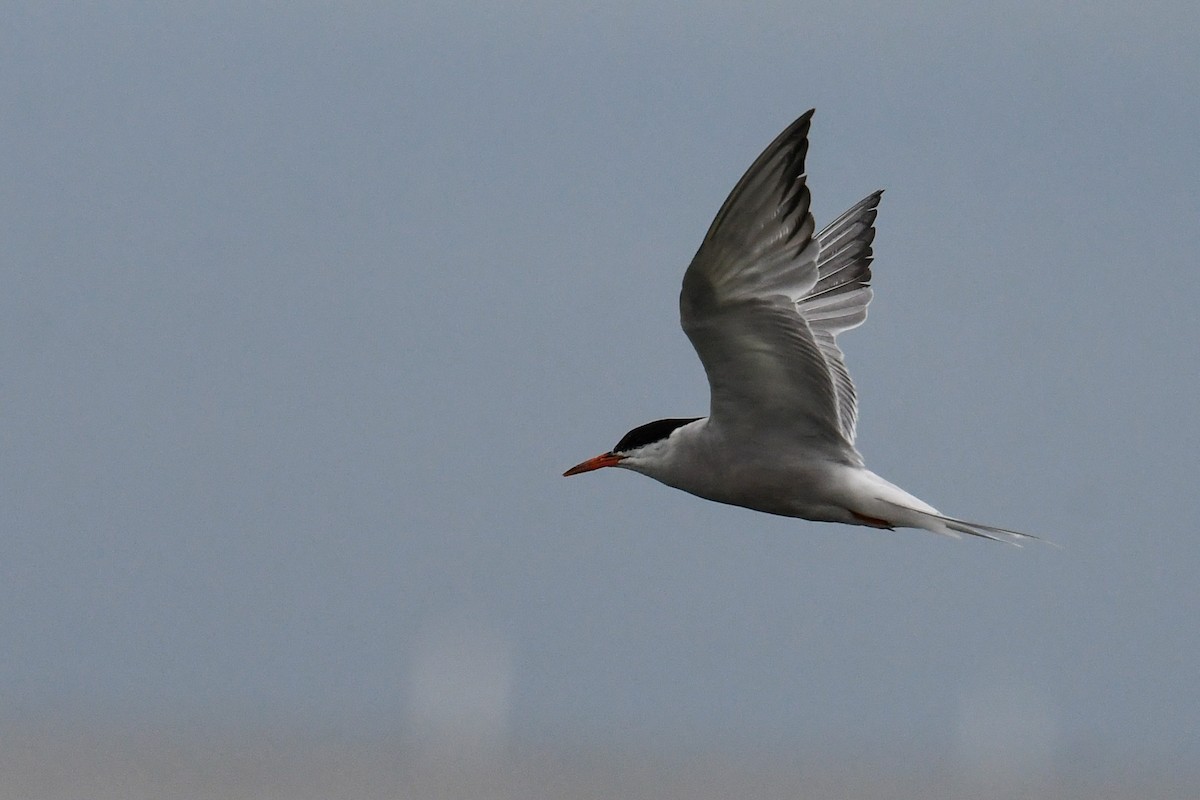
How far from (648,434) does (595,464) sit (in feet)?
1.41

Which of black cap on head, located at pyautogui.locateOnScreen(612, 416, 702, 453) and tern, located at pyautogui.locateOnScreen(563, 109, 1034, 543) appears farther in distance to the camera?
black cap on head, located at pyautogui.locateOnScreen(612, 416, 702, 453)

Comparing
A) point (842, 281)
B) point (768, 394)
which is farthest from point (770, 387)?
point (842, 281)

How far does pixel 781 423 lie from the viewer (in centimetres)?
663

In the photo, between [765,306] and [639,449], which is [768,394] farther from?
[639,449]

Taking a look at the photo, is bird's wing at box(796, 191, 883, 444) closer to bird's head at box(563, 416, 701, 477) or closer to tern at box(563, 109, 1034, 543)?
tern at box(563, 109, 1034, 543)

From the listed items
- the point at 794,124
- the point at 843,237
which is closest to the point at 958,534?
the point at 794,124

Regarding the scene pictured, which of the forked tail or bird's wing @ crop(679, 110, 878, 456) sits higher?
bird's wing @ crop(679, 110, 878, 456)

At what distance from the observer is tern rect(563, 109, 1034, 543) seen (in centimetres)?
579

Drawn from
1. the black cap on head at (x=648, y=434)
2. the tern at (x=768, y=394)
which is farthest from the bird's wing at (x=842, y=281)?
the black cap on head at (x=648, y=434)

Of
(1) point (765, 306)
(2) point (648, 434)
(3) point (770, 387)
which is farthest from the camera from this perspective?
(2) point (648, 434)

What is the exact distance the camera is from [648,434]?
7.14 meters

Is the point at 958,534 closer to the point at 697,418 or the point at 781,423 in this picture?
the point at 781,423

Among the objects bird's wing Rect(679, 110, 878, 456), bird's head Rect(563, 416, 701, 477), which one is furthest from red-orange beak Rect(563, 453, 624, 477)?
bird's wing Rect(679, 110, 878, 456)

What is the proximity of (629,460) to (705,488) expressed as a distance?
545mm
